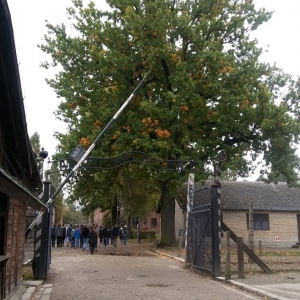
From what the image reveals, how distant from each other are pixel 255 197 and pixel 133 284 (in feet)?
91.3

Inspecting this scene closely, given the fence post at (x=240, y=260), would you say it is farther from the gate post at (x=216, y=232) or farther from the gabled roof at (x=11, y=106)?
the gabled roof at (x=11, y=106)

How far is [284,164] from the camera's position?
2784cm

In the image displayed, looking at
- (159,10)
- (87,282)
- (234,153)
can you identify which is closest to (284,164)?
(234,153)

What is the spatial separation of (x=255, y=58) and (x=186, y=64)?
5281 millimetres

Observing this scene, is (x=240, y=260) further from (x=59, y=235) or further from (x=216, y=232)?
(x=59, y=235)

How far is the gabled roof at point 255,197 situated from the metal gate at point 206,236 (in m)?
17.5

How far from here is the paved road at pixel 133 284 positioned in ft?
37.2

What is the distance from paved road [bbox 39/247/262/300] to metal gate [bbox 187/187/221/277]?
1.85 feet

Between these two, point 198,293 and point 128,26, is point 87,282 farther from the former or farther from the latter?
point 128,26

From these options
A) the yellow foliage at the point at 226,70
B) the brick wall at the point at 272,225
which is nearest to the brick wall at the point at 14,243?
the yellow foliage at the point at 226,70

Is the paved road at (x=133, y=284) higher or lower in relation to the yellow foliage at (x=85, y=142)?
lower

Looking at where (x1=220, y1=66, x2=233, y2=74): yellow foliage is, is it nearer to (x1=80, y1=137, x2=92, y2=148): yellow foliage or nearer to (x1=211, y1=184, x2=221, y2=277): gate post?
(x1=80, y1=137, x2=92, y2=148): yellow foliage

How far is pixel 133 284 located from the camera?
13391 mm

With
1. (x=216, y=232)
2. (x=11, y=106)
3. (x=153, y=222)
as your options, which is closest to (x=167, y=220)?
(x=216, y=232)
